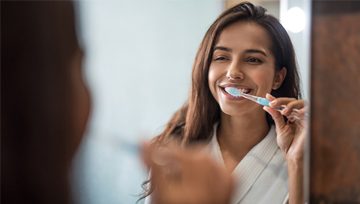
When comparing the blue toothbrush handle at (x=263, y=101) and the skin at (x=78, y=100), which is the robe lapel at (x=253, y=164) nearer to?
the blue toothbrush handle at (x=263, y=101)

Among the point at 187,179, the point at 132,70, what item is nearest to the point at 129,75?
the point at 132,70

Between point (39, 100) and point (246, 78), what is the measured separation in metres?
0.30

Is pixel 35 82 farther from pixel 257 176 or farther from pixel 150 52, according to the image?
pixel 257 176

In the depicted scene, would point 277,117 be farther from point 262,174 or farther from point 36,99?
point 36,99

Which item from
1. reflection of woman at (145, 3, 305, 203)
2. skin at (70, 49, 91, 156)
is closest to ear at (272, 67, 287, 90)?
reflection of woman at (145, 3, 305, 203)

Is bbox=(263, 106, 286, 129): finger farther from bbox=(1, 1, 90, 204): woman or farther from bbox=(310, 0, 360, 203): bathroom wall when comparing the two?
bbox=(1, 1, 90, 204): woman

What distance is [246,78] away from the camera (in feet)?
1.91

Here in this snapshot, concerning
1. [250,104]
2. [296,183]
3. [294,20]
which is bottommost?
[296,183]

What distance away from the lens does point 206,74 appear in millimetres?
592

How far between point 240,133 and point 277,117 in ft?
0.21

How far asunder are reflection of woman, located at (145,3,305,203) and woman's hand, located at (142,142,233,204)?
126 millimetres

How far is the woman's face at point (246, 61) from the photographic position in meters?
0.58

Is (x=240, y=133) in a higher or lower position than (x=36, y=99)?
lower

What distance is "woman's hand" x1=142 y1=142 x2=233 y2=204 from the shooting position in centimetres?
41
